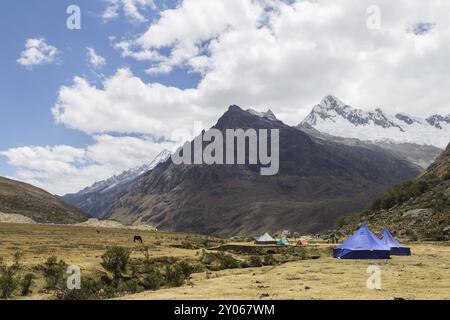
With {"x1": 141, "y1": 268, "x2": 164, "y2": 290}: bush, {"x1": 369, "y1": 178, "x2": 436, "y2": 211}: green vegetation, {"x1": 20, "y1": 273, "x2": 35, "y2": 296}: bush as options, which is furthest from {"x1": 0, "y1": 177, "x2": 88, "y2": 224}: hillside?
{"x1": 20, "y1": 273, "x2": 35, "y2": 296}: bush

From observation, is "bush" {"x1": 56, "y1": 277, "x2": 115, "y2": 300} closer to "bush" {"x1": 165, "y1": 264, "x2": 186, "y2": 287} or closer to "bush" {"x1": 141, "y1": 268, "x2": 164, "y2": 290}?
"bush" {"x1": 141, "y1": 268, "x2": 164, "y2": 290}

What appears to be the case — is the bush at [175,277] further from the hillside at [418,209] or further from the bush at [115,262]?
the hillside at [418,209]

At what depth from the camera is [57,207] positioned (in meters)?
148

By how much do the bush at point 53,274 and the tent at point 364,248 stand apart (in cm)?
A: 2116

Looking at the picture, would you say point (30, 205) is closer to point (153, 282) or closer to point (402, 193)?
point (402, 193)

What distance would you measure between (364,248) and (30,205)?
405 feet

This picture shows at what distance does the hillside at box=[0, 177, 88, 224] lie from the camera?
126 metres

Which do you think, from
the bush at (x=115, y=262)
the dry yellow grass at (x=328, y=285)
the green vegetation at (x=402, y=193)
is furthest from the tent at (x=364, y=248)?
the green vegetation at (x=402, y=193)

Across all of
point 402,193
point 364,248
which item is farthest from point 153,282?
point 402,193

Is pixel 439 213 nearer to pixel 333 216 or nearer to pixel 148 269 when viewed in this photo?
pixel 148 269

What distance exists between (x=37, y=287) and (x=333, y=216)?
164 meters
